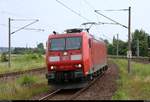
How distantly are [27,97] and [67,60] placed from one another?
3.51 meters

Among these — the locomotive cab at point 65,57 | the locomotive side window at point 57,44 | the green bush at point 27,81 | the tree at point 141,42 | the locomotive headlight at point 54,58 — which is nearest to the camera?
the locomotive cab at point 65,57

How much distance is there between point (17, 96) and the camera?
65.5 ft

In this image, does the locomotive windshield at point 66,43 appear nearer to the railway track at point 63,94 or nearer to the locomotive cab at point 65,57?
the locomotive cab at point 65,57

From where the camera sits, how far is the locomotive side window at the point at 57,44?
23125mm

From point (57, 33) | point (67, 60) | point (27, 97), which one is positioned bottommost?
point (27, 97)

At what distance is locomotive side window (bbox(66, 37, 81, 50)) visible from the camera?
905 inches

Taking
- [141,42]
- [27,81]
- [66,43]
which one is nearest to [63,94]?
[66,43]

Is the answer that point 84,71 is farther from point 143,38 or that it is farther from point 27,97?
point 143,38

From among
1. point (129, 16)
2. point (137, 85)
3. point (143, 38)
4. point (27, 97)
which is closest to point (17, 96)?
point (27, 97)

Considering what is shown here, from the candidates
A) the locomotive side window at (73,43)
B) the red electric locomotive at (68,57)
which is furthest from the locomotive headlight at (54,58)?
the locomotive side window at (73,43)

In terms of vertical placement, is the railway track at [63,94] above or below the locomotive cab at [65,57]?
below

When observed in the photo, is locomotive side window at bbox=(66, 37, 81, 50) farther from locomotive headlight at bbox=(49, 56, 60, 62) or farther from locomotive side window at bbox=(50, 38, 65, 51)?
locomotive headlight at bbox=(49, 56, 60, 62)

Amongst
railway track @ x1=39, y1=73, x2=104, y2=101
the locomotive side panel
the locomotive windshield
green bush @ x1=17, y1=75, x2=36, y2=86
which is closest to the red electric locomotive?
the locomotive windshield

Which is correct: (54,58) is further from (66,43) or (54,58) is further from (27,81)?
(27,81)
